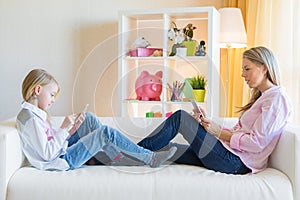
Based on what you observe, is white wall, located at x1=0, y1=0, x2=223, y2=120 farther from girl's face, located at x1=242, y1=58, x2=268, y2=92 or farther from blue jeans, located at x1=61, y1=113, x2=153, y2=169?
girl's face, located at x1=242, y1=58, x2=268, y2=92

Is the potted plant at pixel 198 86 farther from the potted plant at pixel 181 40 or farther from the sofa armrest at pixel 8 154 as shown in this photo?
the sofa armrest at pixel 8 154

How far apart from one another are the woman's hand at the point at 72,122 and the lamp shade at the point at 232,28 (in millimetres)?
1398

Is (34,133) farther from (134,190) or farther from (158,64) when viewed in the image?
(158,64)

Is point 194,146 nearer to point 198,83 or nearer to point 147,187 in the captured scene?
point 147,187

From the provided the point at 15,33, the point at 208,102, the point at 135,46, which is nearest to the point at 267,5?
the point at 208,102

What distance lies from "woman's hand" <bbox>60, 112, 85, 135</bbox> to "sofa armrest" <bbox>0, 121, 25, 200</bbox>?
23cm

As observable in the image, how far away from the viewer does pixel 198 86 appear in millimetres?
3014

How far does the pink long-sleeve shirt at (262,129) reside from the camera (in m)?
1.95

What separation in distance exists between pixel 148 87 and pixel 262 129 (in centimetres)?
119

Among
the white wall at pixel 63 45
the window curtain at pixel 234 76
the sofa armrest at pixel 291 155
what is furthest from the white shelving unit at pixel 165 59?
the sofa armrest at pixel 291 155

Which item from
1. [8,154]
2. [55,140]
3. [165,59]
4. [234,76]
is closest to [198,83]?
[165,59]

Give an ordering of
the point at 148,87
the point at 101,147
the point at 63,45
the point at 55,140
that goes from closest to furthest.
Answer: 1. the point at 55,140
2. the point at 101,147
3. the point at 148,87
4. the point at 63,45

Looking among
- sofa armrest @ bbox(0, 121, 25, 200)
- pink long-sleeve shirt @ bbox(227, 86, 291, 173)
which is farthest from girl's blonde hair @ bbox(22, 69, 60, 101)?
pink long-sleeve shirt @ bbox(227, 86, 291, 173)

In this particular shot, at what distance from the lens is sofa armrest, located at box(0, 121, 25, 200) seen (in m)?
1.87
